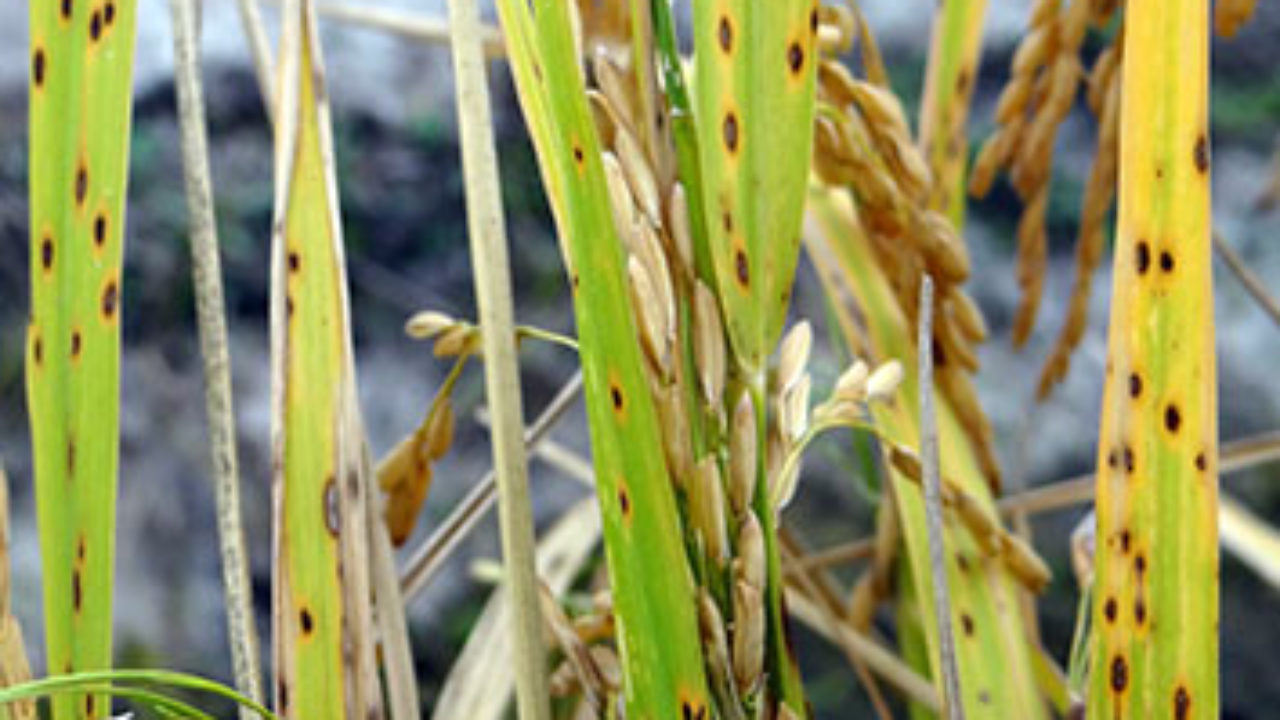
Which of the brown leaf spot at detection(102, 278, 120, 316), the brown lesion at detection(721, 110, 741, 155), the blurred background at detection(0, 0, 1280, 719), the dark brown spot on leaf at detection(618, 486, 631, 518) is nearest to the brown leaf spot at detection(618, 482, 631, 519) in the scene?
the dark brown spot on leaf at detection(618, 486, 631, 518)

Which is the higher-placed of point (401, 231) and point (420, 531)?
point (401, 231)

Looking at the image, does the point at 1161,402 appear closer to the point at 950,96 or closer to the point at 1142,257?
the point at 1142,257

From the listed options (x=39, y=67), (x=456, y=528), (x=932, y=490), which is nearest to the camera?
(x=932, y=490)

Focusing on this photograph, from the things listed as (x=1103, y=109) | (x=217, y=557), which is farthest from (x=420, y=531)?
(x=1103, y=109)

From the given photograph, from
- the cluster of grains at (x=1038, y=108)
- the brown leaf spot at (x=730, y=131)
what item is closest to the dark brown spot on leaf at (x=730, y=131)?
the brown leaf spot at (x=730, y=131)

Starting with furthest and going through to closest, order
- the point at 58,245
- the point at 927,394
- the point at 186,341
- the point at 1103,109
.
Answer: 1. the point at 186,341
2. the point at 1103,109
3. the point at 58,245
4. the point at 927,394

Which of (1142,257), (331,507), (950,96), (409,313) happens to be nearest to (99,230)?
(331,507)

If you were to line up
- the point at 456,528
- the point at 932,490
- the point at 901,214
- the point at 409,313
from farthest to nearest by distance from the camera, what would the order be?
the point at 409,313, the point at 456,528, the point at 901,214, the point at 932,490

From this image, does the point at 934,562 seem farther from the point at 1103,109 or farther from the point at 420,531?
the point at 420,531
